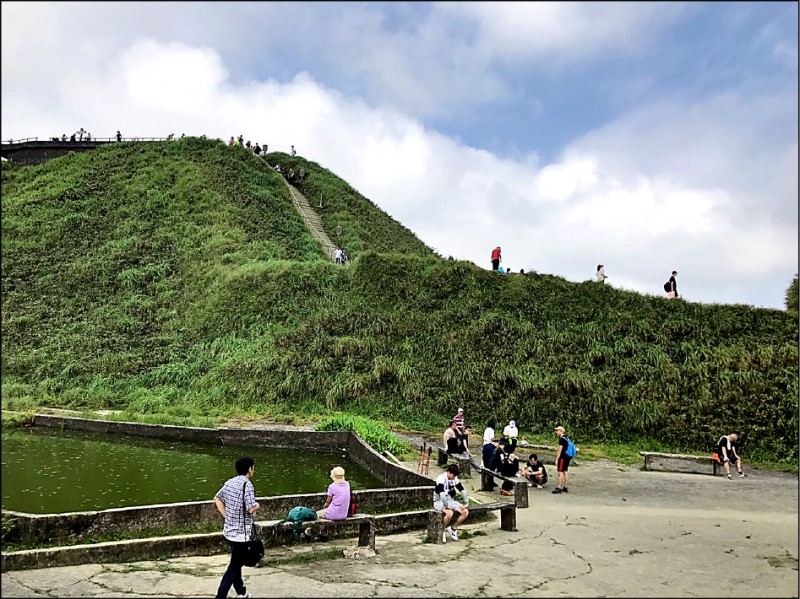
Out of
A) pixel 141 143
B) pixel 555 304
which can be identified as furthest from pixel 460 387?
pixel 141 143

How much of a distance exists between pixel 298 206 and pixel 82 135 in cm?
2134

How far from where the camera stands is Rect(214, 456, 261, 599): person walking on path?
6426 millimetres

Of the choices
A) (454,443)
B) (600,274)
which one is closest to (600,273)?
(600,274)

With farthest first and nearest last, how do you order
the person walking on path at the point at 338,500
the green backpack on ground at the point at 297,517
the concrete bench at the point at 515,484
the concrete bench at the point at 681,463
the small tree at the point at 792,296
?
1. the small tree at the point at 792,296
2. the concrete bench at the point at 681,463
3. the concrete bench at the point at 515,484
4. the person walking on path at the point at 338,500
5. the green backpack on ground at the point at 297,517

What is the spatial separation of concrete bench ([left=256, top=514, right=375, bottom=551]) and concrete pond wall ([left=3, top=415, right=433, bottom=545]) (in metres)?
1.37

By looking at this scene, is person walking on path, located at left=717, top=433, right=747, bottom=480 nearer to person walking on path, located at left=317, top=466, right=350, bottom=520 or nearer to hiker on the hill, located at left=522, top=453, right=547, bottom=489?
hiker on the hill, located at left=522, top=453, right=547, bottom=489

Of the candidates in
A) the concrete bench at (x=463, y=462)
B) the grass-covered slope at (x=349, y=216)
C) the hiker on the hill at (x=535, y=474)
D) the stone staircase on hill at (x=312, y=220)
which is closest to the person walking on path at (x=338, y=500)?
the concrete bench at (x=463, y=462)

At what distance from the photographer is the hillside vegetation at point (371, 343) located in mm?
20312

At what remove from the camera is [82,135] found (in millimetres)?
54281

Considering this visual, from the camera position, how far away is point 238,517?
6.78 m

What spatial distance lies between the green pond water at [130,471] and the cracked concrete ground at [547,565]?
4.04 metres

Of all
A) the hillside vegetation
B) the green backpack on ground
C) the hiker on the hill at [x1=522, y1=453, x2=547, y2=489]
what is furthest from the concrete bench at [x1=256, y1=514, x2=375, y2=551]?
the hillside vegetation

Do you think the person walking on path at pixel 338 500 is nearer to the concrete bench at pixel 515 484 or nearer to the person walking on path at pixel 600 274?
the concrete bench at pixel 515 484

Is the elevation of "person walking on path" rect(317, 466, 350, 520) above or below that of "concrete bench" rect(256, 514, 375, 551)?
above
